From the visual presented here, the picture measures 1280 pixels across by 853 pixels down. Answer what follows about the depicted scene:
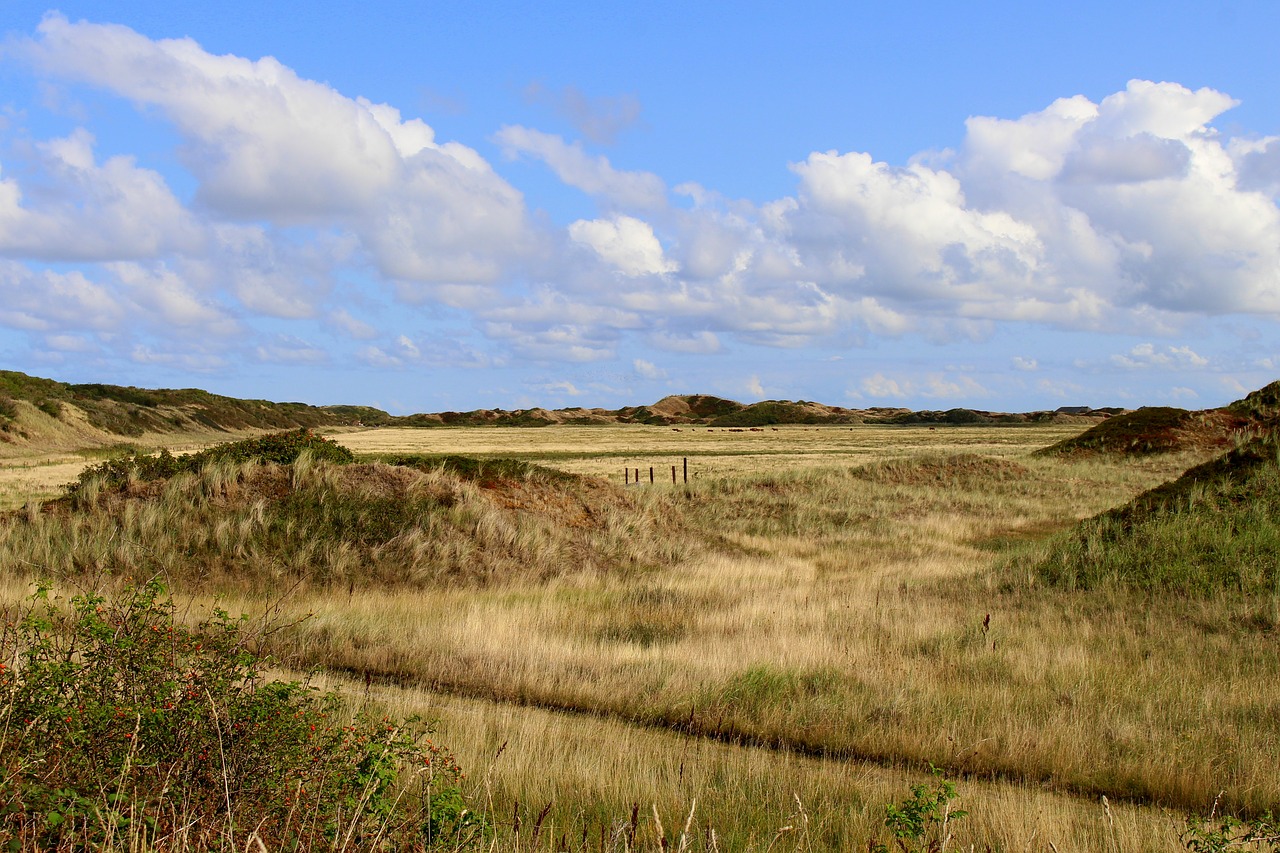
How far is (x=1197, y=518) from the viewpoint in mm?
14352

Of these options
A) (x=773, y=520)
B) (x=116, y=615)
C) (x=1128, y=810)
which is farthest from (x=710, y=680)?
(x=773, y=520)

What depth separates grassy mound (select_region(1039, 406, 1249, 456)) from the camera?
4625 centimetres

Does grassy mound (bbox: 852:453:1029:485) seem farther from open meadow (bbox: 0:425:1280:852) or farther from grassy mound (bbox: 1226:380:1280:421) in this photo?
grassy mound (bbox: 1226:380:1280:421)

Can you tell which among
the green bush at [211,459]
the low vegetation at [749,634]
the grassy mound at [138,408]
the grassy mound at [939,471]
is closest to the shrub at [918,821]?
the low vegetation at [749,634]

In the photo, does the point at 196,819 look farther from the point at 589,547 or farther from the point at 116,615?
the point at 589,547

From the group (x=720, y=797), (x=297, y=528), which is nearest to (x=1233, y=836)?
(x=720, y=797)

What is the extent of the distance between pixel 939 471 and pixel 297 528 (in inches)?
1085

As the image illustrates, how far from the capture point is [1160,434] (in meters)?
47.8

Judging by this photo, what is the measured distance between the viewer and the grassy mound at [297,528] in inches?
529

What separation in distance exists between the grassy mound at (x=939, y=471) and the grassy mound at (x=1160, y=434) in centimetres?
1339

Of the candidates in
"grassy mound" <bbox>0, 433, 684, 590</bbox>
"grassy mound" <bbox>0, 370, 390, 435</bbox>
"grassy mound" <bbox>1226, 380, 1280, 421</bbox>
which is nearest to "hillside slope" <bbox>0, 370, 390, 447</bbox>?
"grassy mound" <bbox>0, 370, 390, 435</bbox>

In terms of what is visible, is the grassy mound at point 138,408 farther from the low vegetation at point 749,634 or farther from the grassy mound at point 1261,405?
the grassy mound at point 1261,405

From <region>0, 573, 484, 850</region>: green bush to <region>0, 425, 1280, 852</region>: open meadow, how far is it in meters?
0.77

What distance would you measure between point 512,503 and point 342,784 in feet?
46.4
